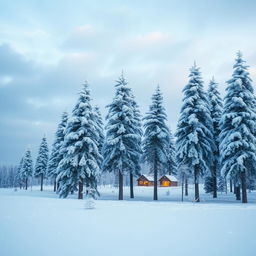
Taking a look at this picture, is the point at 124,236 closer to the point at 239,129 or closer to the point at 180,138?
the point at 239,129

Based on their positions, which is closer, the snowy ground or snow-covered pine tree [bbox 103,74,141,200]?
the snowy ground

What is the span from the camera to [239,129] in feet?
82.1

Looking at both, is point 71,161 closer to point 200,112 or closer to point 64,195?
point 64,195

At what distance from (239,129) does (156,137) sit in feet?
36.0

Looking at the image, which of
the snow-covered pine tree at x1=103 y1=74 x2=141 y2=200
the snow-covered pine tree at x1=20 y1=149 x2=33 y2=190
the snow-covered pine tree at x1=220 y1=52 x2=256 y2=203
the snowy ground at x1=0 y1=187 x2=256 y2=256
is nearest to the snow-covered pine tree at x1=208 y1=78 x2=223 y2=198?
the snow-covered pine tree at x1=220 y1=52 x2=256 y2=203

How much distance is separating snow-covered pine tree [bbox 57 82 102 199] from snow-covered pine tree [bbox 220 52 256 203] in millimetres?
13926

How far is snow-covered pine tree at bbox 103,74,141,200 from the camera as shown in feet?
95.7

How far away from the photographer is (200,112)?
28938mm

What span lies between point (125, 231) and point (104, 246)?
2058mm

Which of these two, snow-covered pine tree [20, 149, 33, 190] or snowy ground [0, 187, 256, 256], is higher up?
snow-covered pine tree [20, 149, 33, 190]

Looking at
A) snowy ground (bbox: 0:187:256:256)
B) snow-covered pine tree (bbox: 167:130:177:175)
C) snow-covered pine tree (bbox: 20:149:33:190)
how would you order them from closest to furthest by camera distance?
snowy ground (bbox: 0:187:256:256) < snow-covered pine tree (bbox: 167:130:177:175) < snow-covered pine tree (bbox: 20:149:33:190)

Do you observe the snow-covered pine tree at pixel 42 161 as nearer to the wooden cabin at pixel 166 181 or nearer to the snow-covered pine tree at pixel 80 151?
the wooden cabin at pixel 166 181

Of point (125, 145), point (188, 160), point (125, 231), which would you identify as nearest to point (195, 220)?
point (125, 231)

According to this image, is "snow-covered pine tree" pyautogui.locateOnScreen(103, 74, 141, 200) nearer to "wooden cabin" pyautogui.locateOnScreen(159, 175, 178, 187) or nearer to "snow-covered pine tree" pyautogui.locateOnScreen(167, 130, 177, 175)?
"snow-covered pine tree" pyautogui.locateOnScreen(167, 130, 177, 175)
